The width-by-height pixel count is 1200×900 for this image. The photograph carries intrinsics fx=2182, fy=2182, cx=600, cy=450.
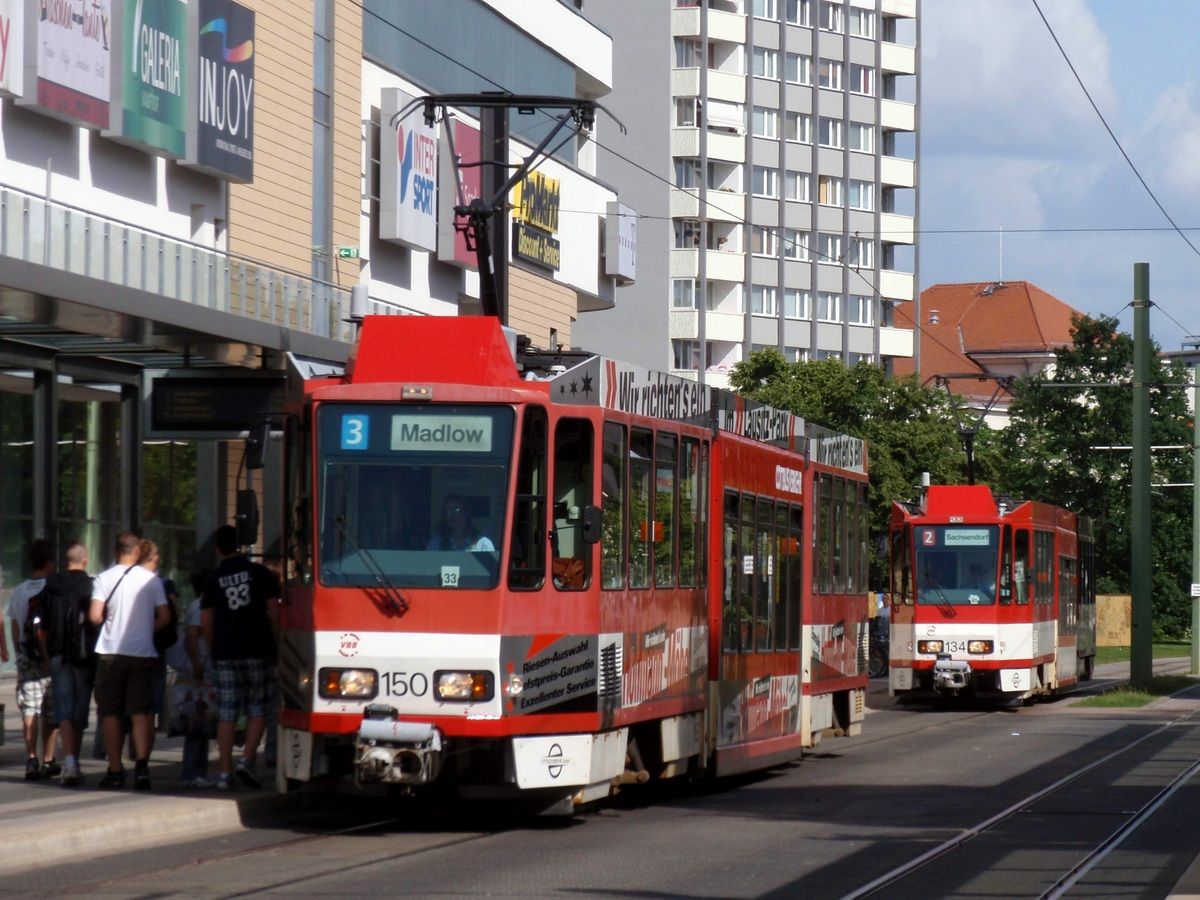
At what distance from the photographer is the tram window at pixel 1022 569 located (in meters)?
32.4

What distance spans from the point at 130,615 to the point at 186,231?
58.0 feet

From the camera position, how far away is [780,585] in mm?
18172

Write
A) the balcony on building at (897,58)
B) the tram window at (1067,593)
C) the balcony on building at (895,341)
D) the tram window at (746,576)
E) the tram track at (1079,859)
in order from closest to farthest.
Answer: the tram track at (1079,859) → the tram window at (746,576) → the tram window at (1067,593) → the balcony on building at (897,58) → the balcony on building at (895,341)

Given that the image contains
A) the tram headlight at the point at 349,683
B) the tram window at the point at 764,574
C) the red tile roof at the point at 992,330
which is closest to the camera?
the tram headlight at the point at 349,683

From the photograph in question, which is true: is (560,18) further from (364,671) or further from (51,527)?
(364,671)

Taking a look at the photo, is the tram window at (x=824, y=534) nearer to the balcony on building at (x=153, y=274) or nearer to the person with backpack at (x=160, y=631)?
the balcony on building at (x=153, y=274)

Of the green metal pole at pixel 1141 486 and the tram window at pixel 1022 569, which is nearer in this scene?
the tram window at pixel 1022 569

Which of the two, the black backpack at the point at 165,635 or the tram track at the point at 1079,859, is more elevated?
the black backpack at the point at 165,635

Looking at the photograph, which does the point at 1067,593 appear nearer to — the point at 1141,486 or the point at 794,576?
the point at 1141,486

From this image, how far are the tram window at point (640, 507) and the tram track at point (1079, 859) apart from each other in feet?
8.68

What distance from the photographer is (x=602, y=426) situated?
1352 centimetres

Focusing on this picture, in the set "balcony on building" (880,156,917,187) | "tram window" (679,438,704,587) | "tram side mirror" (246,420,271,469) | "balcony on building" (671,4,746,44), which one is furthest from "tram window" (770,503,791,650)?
"balcony on building" (880,156,917,187)

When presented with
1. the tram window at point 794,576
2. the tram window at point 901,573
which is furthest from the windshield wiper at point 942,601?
the tram window at point 794,576

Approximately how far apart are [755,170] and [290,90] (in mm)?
58982
